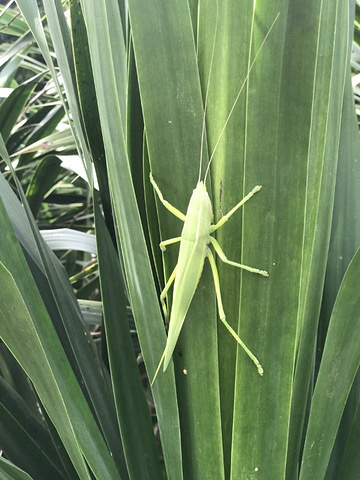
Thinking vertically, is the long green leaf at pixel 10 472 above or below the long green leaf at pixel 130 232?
below

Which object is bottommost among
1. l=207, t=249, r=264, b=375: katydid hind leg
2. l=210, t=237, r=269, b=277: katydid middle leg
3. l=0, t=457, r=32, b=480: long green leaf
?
l=0, t=457, r=32, b=480: long green leaf

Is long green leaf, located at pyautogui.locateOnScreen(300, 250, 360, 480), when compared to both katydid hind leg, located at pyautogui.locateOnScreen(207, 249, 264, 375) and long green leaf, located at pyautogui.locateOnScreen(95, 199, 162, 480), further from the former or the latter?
long green leaf, located at pyautogui.locateOnScreen(95, 199, 162, 480)

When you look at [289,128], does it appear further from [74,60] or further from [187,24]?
[74,60]

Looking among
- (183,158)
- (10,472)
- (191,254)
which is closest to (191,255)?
(191,254)

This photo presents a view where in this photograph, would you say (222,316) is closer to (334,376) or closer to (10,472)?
(334,376)

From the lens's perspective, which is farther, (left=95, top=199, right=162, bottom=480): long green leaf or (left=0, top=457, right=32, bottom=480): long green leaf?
(left=95, top=199, right=162, bottom=480): long green leaf

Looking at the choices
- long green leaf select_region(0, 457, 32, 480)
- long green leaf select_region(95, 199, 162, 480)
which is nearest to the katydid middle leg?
long green leaf select_region(95, 199, 162, 480)

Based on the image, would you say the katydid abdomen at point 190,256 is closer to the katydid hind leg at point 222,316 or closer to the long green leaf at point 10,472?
the katydid hind leg at point 222,316

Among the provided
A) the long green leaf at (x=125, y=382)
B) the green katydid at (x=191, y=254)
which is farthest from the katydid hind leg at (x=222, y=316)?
the long green leaf at (x=125, y=382)
